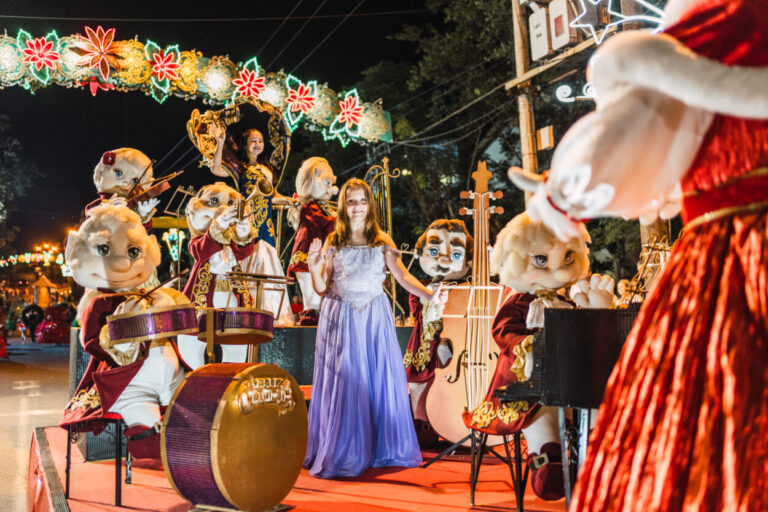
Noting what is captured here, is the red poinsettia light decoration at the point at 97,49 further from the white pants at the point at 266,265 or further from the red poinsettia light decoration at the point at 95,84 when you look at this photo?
the white pants at the point at 266,265

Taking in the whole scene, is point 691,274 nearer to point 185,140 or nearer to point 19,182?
point 185,140

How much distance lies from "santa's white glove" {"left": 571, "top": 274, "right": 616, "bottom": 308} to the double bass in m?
0.55

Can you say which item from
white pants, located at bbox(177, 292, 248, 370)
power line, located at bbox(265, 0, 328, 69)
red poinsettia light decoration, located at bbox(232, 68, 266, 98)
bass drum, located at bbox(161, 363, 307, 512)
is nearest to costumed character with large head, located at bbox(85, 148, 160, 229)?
white pants, located at bbox(177, 292, 248, 370)

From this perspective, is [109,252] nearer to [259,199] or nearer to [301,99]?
[259,199]

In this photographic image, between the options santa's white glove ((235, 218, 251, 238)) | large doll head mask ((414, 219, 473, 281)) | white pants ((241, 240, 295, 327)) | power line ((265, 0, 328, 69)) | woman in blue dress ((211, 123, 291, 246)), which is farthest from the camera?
power line ((265, 0, 328, 69))

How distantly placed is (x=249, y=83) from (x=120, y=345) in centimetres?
493

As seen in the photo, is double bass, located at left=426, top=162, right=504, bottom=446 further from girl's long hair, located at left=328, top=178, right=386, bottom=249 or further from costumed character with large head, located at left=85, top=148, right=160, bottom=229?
costumed character with large head, located at left=85, top=148, right=160, bottom=229

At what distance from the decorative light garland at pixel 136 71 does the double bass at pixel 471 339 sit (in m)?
4.18

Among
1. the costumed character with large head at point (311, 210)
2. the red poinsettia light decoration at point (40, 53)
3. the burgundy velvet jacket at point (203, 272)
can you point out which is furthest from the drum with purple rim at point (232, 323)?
the red poinsettia light decoration at point (40, 53)

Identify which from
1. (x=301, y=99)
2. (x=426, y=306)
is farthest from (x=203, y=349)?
(x=301, y=99)

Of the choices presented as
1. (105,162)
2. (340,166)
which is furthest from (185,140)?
(105,162)

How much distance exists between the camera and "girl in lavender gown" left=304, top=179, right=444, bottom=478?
4.37 m

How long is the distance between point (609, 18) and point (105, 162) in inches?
253

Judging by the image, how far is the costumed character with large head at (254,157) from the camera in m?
6.60
